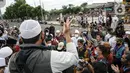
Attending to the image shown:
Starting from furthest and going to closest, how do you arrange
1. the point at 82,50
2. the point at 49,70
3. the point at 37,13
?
the point at 37,13 → the point at 82,50 → the point at 49,70

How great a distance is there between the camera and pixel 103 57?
491 centimetres

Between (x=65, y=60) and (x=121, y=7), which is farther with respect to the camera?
(x=121, y=7)

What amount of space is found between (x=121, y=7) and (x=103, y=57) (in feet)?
35.4

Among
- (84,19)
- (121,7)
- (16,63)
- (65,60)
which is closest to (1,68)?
(16,63)

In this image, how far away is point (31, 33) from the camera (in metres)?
2.38

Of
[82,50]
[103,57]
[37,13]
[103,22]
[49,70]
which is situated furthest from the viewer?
[37,13]

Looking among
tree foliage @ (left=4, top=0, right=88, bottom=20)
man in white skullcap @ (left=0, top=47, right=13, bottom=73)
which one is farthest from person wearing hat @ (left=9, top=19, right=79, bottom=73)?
tree foliage @ (left=4, top=0, right=88, bottom=20)

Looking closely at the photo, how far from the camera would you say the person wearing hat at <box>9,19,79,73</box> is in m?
2.29

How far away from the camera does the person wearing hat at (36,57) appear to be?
2288 millimetres

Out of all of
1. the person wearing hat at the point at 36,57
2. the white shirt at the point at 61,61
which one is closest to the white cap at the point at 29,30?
the person wearing hat at the point at 36,57

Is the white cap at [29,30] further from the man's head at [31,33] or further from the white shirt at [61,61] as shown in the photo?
the white shirt at [61,61]

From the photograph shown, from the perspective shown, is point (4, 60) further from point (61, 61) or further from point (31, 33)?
point (61, 61)

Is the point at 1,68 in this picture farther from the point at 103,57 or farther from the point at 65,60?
the point at 103,57

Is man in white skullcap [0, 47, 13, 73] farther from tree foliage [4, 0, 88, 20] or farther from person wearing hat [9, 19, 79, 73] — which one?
tree foliage [4, 0, 88, 20]
